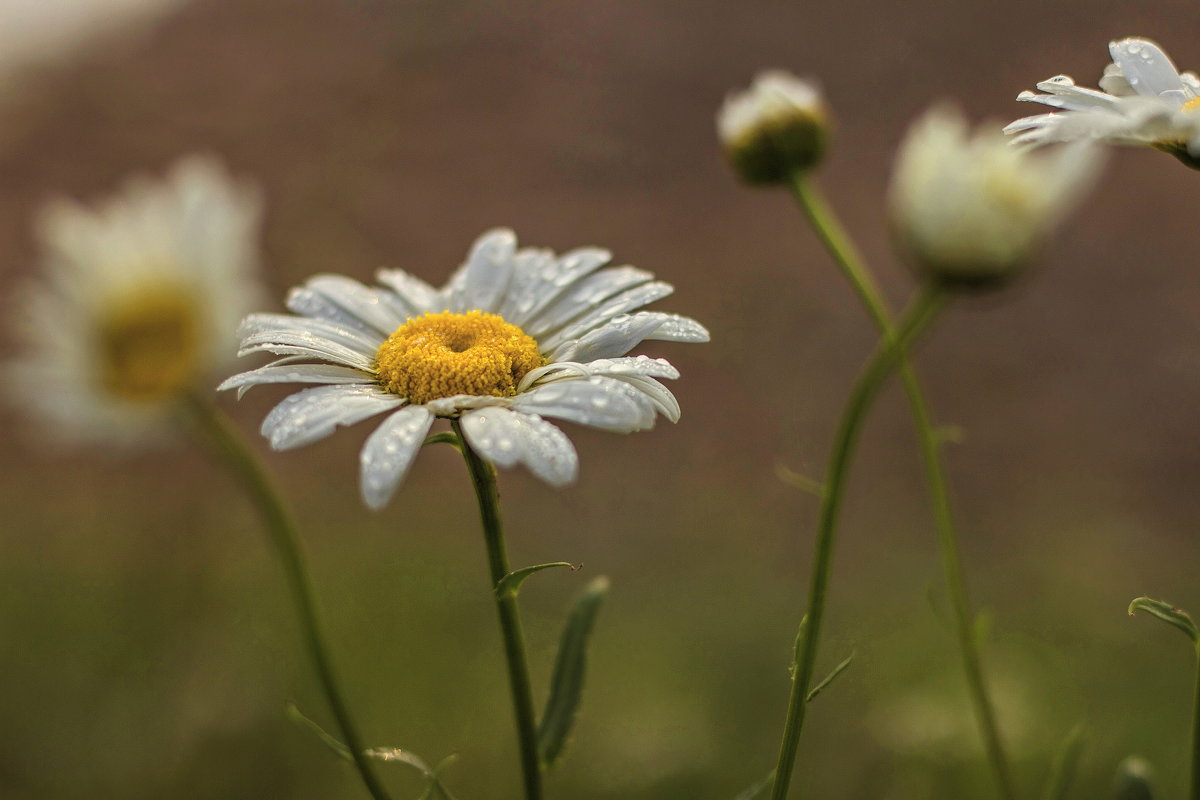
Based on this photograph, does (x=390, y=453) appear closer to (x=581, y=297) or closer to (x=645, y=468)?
(x=581, y=297)

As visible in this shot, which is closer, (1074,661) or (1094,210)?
(1074,661)

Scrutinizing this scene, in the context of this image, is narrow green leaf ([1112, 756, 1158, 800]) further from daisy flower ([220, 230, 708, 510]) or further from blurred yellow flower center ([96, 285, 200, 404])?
blurred yellow flower center ([96, 285, 200, 404])

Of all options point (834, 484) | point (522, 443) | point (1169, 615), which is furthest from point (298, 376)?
point (1169, 615)

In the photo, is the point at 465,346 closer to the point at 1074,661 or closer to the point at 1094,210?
the point at 1074,661

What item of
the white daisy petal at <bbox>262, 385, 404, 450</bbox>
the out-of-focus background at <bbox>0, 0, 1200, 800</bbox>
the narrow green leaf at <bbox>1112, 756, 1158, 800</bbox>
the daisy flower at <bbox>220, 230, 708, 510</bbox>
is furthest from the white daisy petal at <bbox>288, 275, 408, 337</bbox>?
the out-of-focus background at <bbox>0, 0, 1200, 800</bbox>

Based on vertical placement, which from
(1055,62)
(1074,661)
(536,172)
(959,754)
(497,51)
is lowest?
(1074,661)

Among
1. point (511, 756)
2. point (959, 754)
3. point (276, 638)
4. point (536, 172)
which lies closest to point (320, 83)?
point (536, 172)
